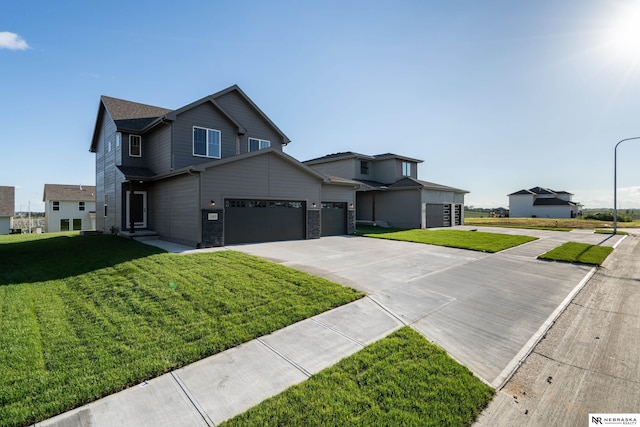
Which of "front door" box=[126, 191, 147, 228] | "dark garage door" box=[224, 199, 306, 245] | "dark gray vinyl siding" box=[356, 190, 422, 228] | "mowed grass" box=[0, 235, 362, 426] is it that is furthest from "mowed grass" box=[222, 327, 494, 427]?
"dark gray vinyl siding" box=[356, 190, 422, 228]

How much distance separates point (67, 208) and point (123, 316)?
38.7 meters

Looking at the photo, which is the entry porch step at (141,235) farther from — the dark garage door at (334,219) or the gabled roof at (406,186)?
the gabled roof at (406,186)

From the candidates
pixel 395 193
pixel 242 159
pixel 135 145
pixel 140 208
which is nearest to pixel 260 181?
pixel 242 159

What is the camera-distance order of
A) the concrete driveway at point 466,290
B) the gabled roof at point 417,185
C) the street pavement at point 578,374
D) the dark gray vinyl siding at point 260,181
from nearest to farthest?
the street pavement at point 578,374
the concrete driveway at point 466,290
the dark gray vinyl siding at point 260,181
the gabled roof at point 417,185

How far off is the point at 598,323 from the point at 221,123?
1748 cm

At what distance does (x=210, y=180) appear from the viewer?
1252 cm

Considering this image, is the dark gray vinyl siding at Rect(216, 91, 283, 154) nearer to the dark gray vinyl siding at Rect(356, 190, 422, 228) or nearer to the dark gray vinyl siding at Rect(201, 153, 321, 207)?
the dark gray vinyl siding at Rect(201, 153, 321, 207)

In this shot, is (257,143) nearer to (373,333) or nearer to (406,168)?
(406,168)

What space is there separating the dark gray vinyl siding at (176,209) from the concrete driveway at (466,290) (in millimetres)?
2931

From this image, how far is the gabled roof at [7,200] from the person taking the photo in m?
31.2

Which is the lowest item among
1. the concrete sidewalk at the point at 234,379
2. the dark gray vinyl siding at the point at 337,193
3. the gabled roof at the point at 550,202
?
the concrete sidewalk at the point at 234,379

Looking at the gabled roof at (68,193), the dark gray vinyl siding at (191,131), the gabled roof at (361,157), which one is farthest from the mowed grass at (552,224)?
the gabled roof at (68,193)

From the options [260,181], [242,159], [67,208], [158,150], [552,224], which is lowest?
[552,224]

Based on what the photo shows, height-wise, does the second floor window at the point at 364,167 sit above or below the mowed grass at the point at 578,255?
above
